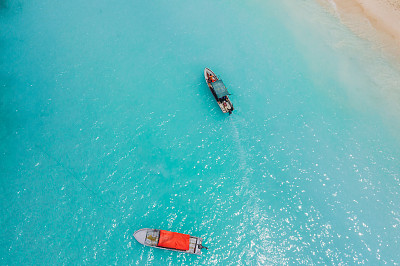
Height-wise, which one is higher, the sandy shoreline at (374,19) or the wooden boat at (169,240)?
the sandy shoreline at (374,19)

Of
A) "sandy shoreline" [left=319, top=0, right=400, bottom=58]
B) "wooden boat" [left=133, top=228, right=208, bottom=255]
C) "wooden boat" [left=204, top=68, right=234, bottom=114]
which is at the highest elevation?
"sandy shoreline" [left=319, top=0, right=400, bottom=58]

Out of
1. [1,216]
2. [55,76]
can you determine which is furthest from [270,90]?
[1,216]

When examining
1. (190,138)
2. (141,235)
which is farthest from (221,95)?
(141,235)

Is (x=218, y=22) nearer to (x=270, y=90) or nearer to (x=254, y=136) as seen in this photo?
(x=270, y=90)

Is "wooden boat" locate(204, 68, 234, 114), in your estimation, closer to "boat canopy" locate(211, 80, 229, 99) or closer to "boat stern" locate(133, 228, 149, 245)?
"boat canopy" locate(211, 80, 229, 99)

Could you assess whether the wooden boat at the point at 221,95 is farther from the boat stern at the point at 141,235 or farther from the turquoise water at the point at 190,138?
the boat stern at the point at 141,235

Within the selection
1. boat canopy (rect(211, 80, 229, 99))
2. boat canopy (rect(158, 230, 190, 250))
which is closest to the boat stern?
boat canopy (rect(158, 230, 190, 250))

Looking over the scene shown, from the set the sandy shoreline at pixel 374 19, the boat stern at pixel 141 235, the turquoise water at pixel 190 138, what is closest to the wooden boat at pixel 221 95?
the turquoise water at pixel 190 138
